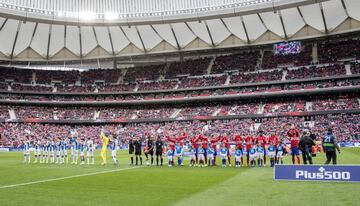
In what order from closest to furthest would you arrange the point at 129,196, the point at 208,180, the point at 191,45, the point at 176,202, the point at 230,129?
the point at 176,202
the point at 129,196
the point at 208,180
the point at 230,129
the point at 191,45

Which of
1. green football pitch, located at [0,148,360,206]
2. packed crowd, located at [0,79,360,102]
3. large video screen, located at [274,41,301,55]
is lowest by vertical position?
green football pitch, located at [0,148,360,206]

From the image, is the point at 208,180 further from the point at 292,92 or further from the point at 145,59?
the point at 145,59

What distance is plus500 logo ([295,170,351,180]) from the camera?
42.4ft

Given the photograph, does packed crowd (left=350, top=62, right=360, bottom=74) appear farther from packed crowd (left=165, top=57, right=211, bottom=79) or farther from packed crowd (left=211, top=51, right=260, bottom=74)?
packed crowd (left=165, top=57, right=211, bottom=79)

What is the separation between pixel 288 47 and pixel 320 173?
51552 millimetres

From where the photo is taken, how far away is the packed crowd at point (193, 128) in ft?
159

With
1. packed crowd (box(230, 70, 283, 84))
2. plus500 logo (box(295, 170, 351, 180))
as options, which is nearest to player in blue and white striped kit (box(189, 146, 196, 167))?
plus500 logo (box(295, 170, 351, 180))

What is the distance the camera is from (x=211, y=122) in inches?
2394

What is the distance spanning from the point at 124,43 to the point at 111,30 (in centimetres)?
408

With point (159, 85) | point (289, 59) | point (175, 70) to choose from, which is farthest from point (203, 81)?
point (289, 59)

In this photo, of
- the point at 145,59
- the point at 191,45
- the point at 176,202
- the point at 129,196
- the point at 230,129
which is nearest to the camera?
the point at 176,202

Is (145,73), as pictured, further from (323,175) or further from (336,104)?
(323,175)

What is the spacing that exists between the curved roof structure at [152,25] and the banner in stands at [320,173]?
137 ft

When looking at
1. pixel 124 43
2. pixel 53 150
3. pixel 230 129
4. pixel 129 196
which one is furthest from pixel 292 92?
pixel 129 196
